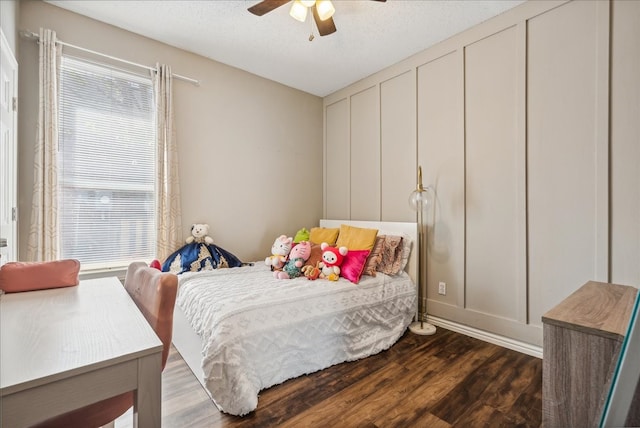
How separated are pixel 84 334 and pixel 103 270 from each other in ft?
6.62

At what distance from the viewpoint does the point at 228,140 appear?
3.26 meters

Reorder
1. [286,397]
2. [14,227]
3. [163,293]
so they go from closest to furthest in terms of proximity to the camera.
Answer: [163,293], [286,397], [14,227]

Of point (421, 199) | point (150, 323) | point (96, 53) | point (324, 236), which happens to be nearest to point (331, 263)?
point (324, 236)

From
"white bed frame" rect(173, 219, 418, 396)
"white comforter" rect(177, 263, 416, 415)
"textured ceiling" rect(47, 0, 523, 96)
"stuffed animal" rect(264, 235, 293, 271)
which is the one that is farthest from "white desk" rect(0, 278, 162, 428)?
"textured ceiling" rect(47, 0, 523, 96)

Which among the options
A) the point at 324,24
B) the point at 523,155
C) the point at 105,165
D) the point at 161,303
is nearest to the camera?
the point at 161,303

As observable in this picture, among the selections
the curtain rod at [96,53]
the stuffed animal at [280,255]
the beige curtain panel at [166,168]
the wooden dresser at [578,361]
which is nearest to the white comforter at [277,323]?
the stuffed animal at [280,255]

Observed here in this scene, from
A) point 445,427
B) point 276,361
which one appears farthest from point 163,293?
point 445,427

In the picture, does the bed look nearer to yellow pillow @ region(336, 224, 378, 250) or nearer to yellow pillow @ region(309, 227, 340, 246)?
yellow pillow @ region(336, 224, 378, 250)

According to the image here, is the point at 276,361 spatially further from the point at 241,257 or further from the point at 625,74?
the point at 625,74

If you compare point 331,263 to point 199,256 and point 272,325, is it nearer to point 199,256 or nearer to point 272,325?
point 272,325

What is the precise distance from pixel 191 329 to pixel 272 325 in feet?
1.97

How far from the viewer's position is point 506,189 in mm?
2371

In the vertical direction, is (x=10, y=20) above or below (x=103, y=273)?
above

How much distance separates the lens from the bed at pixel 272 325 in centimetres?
160
